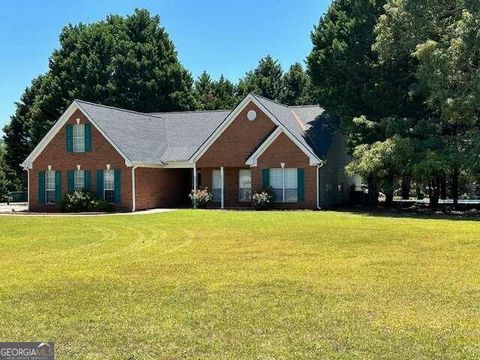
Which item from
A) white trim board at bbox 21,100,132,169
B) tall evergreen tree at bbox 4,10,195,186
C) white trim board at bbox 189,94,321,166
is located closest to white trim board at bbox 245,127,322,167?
white trim board at bbox 189,94,321,166

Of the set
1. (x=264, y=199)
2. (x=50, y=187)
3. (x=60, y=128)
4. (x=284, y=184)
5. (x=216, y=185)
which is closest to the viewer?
(x=264, y=199)

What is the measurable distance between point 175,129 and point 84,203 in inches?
341

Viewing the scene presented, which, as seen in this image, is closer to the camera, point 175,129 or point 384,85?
point 384,85

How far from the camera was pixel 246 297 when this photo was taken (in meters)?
8.27

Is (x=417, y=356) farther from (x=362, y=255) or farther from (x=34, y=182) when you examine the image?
(x=34, y=182)

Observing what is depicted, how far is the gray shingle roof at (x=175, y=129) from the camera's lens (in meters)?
31.1

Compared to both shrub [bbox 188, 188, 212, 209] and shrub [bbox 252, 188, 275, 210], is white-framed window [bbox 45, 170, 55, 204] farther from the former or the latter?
shrub [bbox 252, 188, 275, 210]

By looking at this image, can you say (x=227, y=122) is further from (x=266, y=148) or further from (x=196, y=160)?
(x=266, y=148)

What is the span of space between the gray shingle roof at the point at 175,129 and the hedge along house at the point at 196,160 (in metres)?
0.08

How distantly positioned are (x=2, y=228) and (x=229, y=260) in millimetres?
11188

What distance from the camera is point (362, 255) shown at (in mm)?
12250

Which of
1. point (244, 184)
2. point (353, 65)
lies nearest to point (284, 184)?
point (244, 184)

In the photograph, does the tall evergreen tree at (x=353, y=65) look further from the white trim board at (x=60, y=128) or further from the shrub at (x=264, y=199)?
the white trim board at (x=60, y=128)

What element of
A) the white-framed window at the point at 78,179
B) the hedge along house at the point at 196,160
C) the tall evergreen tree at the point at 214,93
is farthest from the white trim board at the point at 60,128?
the tall evergreen tree at the point at 214,93
